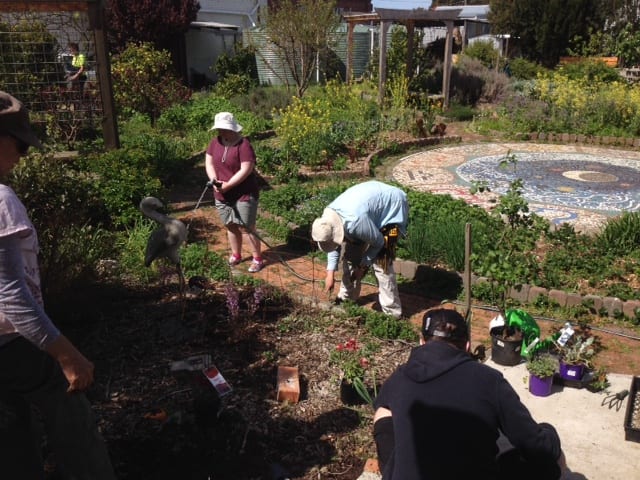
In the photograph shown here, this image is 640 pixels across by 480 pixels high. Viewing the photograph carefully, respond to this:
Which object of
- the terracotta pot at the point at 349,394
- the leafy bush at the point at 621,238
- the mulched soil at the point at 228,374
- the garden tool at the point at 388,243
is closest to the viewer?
the mulched soil at the point at 228,374

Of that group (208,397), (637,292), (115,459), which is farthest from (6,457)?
(637,292)

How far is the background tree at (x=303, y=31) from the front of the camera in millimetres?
15375

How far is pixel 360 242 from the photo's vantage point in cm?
483

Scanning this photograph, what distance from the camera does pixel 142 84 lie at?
13414mm

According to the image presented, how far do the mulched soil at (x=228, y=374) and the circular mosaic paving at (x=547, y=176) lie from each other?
3680mm

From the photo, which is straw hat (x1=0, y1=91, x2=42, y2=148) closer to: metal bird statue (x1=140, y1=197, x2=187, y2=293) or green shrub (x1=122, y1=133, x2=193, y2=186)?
metal bird statue (x1=140, y1=197, x2=187, y2=293)

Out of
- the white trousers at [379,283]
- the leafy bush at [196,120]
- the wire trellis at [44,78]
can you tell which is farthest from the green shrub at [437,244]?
the leafy bush at [196,120]

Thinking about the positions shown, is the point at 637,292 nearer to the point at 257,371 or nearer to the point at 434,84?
the point at 257,371

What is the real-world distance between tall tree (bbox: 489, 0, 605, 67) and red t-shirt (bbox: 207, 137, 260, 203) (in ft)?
70.6

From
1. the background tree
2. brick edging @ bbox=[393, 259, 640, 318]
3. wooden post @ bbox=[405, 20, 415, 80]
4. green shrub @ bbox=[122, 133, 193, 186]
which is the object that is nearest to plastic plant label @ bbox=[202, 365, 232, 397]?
brick edging @ bbox=[393, 259, 640, 318]

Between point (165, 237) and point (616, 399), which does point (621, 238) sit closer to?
point (616, 399)

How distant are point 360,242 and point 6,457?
119 inches

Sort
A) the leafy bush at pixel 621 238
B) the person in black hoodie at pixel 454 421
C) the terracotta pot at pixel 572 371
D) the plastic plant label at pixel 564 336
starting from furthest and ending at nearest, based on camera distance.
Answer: the leafy bush at pixel 621 238 → the plastic plant label at pixel 564 336 → the terracotta pot at pixel 572 371 → the person in black hoodie at pixel 454 421

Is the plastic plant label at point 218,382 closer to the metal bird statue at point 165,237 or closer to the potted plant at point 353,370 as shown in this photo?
the potted plant at point 353,370
